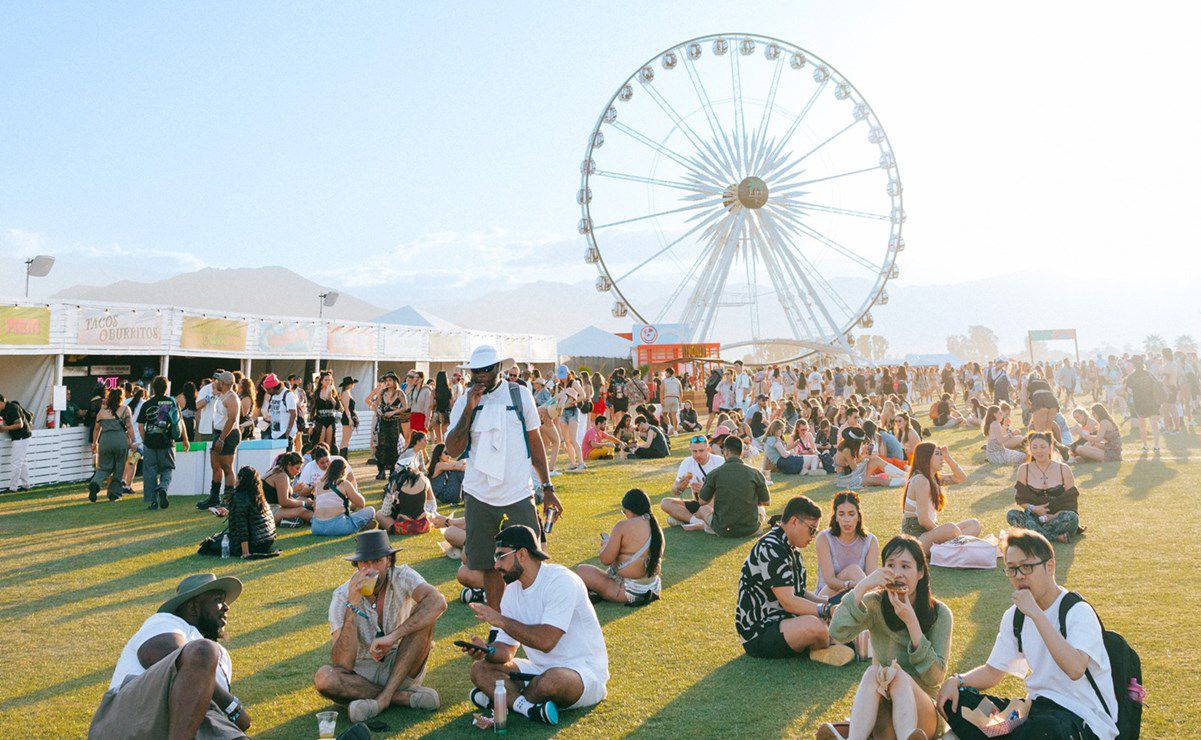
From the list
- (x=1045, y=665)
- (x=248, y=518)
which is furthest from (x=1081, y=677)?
(x=248, y=518)

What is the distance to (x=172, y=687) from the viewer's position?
318 cm

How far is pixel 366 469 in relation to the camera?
15195mm

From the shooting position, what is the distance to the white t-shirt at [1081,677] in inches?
129

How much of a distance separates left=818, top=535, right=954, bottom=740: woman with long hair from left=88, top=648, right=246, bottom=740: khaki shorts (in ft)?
9.09

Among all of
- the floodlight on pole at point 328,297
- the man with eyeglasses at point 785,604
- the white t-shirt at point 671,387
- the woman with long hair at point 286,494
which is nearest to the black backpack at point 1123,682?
the man with eyeglasses at point 785,604

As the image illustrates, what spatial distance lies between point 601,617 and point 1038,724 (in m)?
3.31

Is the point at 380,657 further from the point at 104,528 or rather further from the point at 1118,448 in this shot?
the point at 1118,448

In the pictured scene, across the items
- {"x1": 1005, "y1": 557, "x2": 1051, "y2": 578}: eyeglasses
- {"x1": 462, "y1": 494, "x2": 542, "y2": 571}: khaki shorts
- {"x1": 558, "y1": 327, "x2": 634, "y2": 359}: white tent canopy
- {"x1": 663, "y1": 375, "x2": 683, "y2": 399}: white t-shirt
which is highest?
{"x1": 558, "y1": 327, "x2": 634, "y2": 359}: white tent canopy

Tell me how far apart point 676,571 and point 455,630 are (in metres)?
2.36

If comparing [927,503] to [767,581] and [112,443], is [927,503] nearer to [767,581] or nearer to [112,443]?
[767,581]

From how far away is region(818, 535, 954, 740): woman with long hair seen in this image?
11.4 feet

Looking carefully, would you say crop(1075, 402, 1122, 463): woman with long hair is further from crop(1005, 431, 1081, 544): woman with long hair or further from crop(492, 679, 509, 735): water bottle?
crop(492, 679, 509, 735): water bottle

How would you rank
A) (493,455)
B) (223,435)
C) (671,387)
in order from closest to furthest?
(493,455)
(223,435)
(671,387)

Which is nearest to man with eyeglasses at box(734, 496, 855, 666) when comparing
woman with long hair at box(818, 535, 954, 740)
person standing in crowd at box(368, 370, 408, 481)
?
woman with long hair at box(818, 535, 954, 740)
